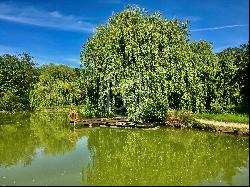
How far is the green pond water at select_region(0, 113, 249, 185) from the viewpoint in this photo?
17.2 m

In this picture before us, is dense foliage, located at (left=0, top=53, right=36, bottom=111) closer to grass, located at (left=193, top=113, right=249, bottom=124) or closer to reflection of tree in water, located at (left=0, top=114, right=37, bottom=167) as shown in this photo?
reflection of tree in water, located at (left=0, top=114, right=37, bottom=167)

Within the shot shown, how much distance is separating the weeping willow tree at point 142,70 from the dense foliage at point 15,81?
33.6m

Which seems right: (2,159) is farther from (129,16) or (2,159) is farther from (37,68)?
(37,68)

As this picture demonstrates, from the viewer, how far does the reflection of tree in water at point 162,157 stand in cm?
1727

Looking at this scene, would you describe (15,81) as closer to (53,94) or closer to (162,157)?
(53,94)

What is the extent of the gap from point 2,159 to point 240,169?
13120 mm

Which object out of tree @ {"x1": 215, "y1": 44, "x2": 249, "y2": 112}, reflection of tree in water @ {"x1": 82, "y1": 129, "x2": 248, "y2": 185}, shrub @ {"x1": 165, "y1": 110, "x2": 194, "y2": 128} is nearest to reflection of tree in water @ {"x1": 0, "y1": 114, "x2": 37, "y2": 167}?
reflection of tree in water @ {"x1": 82, "y1": 129, "x2": 248, "y2": 185}

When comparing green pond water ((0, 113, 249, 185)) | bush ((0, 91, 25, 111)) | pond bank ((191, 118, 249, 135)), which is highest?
bush ((0, 91, 25, 111))

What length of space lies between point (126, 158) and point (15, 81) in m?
66.7

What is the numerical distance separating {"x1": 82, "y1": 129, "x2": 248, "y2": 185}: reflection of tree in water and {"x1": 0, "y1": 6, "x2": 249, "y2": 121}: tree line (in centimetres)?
507

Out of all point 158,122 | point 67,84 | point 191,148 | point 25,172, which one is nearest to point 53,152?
point 25,172

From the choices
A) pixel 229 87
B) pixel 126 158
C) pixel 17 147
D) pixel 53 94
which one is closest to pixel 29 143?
pixel 17 147

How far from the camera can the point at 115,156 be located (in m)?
22.6

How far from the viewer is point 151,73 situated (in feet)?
117
